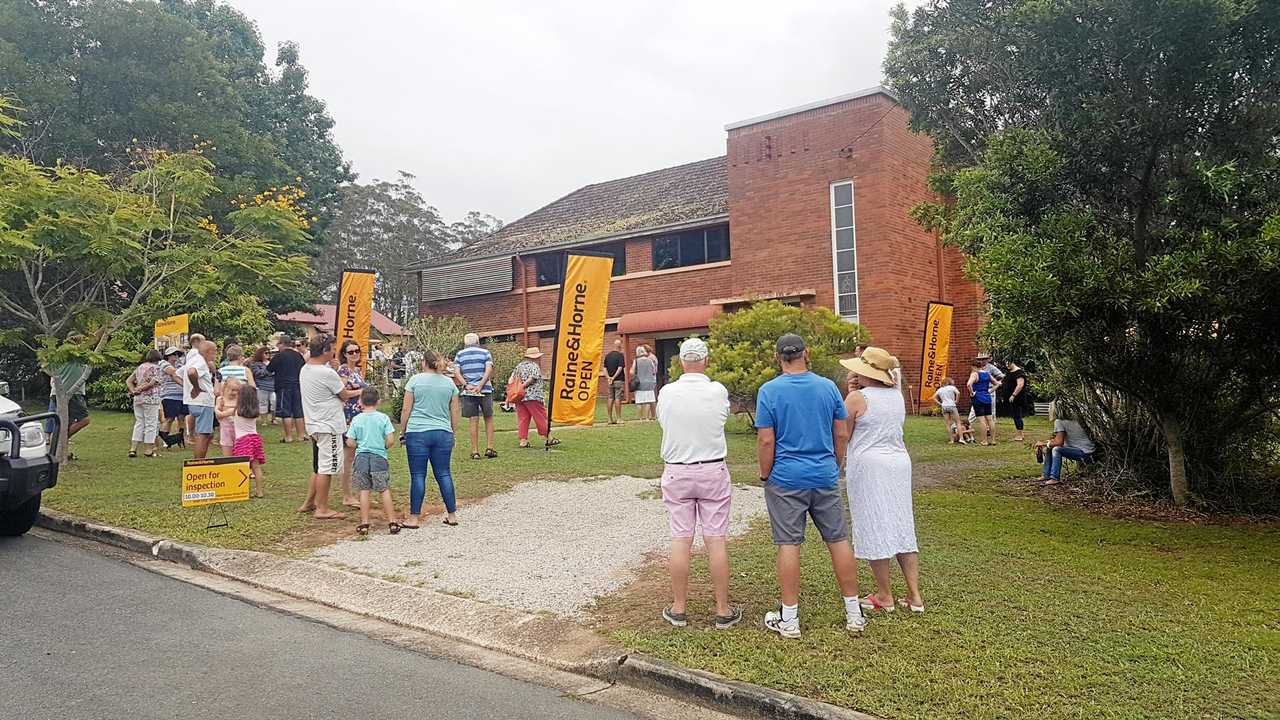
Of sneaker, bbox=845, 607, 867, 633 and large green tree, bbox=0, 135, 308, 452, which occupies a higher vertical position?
large green tree, bbox=0, 135, 308, 452

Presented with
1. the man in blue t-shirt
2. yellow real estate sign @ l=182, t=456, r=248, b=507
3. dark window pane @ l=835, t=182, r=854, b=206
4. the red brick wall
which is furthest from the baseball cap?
dark window pane @ l=835, t=182, r=854, b=206

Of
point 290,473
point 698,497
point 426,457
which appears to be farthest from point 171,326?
point 698,497

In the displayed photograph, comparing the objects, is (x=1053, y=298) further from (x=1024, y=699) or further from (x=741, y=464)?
(x=741, y=464)

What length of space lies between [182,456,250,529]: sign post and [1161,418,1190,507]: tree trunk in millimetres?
9377

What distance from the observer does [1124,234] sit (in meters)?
8.44

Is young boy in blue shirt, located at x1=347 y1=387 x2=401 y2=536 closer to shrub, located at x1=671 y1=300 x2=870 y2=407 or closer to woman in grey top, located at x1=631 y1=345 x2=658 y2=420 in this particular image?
shrub, located at x1=671 y1=300 x2=870 y2=407

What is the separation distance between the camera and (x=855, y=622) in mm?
5039

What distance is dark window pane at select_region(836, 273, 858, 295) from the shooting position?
71.2ft

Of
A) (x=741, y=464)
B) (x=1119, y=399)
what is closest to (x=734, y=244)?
(x=741, y=464)

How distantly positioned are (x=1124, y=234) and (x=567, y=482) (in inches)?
260

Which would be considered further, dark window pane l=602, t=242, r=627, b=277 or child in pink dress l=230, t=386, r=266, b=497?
dark window pane l=602, t=242, r=627, b=277

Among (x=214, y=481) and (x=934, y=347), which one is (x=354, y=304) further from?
(x=934, y=347)

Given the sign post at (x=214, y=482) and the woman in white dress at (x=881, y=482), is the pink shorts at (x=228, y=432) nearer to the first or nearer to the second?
the sign post at (x=214, y=482)

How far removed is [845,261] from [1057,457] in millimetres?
12109
